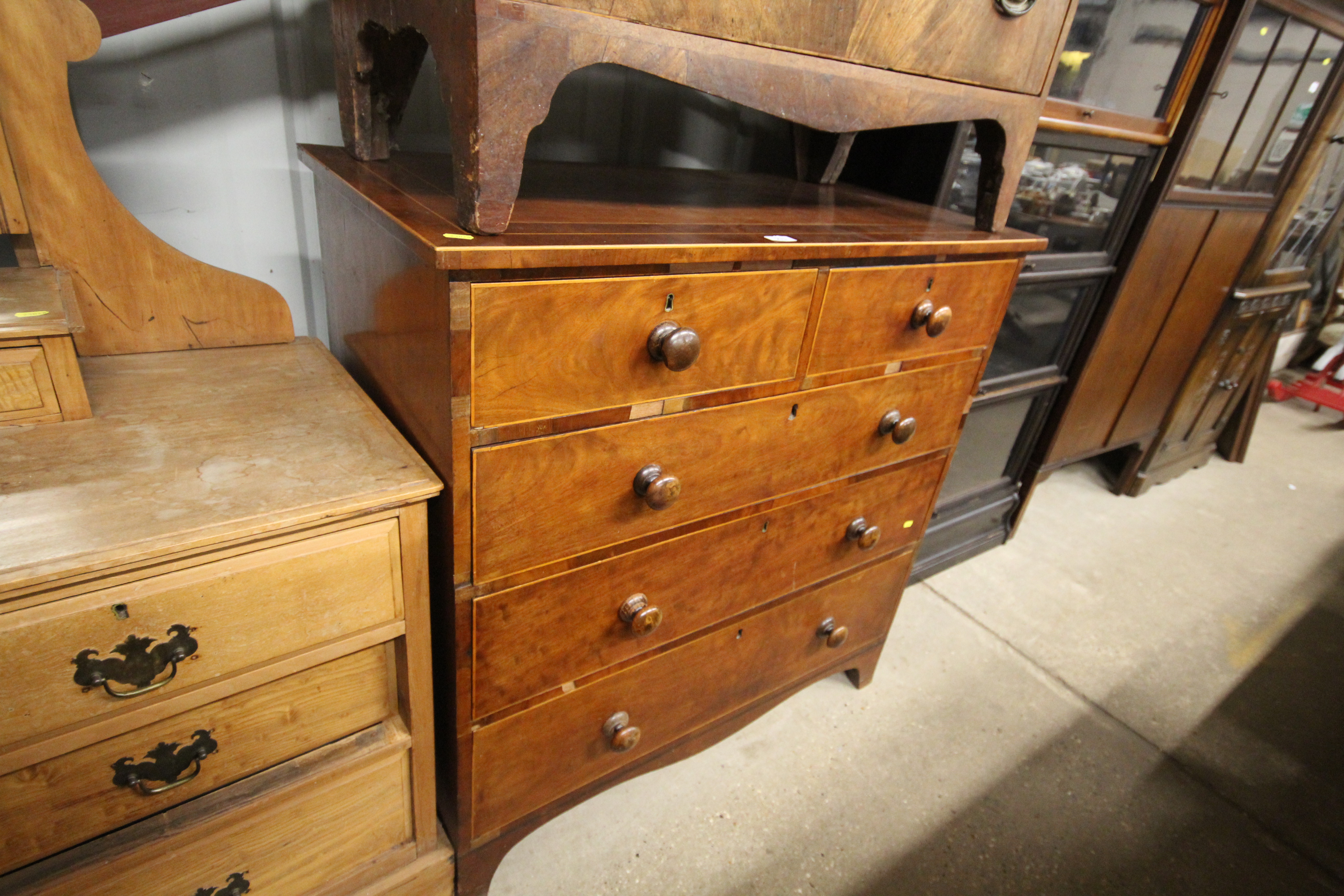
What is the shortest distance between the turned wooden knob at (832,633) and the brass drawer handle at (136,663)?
1163 mm

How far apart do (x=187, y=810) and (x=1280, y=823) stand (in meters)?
2.28

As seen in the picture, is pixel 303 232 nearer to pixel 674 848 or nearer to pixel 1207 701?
pixel 674 848

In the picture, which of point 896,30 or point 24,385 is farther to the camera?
point 896,30

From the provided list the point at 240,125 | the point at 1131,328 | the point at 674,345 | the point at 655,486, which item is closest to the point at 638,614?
the point at 655,486

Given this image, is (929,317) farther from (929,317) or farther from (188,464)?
(188,464)

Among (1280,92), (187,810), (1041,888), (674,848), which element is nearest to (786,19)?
(187,810)

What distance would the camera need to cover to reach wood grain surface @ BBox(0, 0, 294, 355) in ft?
2.80

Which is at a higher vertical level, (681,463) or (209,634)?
(681,463)

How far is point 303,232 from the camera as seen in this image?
1285 millimetres

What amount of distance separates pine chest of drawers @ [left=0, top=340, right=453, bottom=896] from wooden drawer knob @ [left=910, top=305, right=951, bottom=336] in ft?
2.69

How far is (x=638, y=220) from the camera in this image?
0.92m

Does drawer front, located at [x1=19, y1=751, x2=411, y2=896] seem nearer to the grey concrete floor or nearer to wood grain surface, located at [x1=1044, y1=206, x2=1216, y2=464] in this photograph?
the grey concrete floor

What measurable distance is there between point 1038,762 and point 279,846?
169 centimetres

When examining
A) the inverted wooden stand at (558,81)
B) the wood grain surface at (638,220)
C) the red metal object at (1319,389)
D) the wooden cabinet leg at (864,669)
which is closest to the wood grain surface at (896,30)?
the inverted wooden stand at (558,81)
